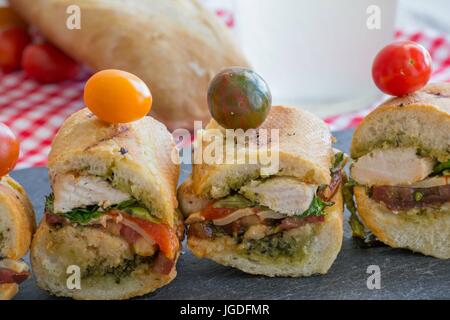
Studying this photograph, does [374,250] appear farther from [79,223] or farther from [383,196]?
[79,223]

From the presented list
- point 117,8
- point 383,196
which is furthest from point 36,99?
point 383,196

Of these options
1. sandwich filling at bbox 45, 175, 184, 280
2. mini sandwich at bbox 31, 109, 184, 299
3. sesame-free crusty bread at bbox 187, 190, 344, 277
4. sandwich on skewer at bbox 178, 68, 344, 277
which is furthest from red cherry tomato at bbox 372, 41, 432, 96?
sandwich filling at bbox 45, 175, 184, 280

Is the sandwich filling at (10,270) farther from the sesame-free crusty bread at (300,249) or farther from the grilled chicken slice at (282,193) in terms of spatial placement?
the grilled chicken slice at (282,193)

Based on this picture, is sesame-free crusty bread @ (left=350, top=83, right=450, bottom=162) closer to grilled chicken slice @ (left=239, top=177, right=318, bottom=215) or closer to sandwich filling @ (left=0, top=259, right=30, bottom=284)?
grilled chicken slice @ (left=239, top=177, right=318, bottom=215)

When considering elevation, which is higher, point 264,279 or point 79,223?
point 79,223

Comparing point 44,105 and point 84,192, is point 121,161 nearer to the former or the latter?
point 84,192

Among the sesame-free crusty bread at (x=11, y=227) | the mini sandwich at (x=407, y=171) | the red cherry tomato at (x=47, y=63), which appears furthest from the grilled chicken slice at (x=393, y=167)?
the red cherry tomato at (x=47, y=63)
